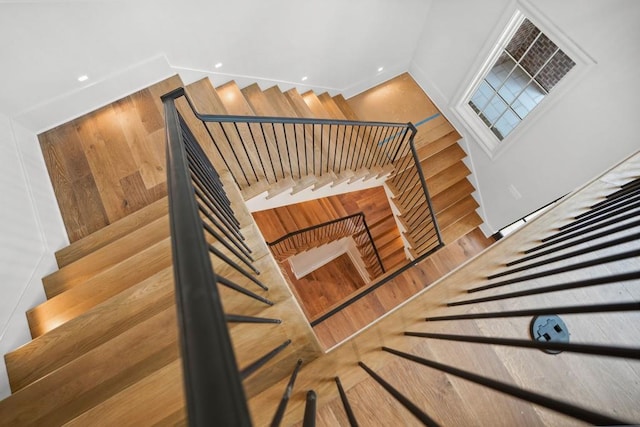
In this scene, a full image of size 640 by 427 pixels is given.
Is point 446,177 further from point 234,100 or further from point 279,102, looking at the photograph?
point 234,100

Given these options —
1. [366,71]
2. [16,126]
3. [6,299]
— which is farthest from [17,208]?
[366,71]

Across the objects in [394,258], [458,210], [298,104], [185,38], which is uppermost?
[185,38]

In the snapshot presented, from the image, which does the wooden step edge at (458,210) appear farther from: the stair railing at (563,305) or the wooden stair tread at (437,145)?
the stair railing at (563,305)

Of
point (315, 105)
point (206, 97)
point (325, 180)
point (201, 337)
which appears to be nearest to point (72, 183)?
point (206, 97)

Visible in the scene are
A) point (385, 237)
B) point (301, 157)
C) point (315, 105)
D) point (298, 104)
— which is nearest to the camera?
point (301, 157)

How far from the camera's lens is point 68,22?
240 cm

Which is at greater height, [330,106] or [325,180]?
[330,106]

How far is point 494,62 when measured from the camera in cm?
412

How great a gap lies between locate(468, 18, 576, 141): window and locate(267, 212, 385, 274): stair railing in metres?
2.39

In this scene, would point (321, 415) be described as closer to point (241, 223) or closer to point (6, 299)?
point (241, 223)

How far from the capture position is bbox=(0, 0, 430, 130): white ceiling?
2.37m

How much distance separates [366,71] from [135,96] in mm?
3557

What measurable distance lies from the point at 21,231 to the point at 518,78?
517 cm

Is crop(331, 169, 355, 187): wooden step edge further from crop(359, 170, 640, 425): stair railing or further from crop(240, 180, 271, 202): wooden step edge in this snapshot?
crop(359, 170, 640, 425): stair railing
